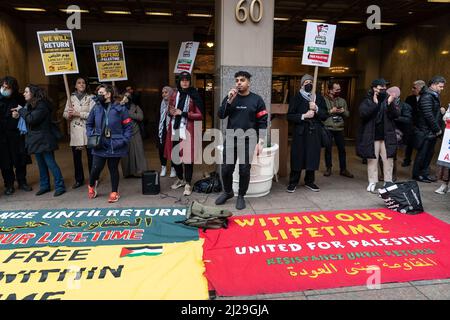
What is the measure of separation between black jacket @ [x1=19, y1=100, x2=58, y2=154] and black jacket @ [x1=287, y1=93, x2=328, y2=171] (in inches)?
150

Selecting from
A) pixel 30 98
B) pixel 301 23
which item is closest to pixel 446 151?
pixel 30 98

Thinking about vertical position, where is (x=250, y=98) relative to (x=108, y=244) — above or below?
above

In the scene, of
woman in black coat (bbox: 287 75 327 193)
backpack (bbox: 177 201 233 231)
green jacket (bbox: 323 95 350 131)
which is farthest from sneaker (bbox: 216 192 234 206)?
green jacket (bbox: 323 95 350 131)

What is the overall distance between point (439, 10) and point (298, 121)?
717 centimetres

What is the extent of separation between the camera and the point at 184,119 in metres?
5.93

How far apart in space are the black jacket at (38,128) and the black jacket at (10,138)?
1.39 ft

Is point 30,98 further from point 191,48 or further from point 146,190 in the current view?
point 191,48

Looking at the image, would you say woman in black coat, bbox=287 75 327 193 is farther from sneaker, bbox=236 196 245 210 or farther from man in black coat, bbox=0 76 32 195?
man in black coat, bbox=0 76 32 195

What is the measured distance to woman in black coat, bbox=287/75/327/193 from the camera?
19.5ft

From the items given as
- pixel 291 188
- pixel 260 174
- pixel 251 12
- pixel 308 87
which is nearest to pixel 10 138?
pixel 260 174

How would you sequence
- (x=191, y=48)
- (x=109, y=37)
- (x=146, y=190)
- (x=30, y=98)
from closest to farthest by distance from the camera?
(x=30, y=98) < (x=146, y=190) < (x=191, y=48) < (x=109, y=37)

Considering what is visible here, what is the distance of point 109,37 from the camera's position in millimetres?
12719

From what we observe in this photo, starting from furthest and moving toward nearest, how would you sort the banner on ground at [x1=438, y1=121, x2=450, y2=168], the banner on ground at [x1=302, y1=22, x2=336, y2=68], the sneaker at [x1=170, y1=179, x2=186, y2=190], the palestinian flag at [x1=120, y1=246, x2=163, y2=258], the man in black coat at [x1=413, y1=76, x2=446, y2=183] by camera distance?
the man in black coat at [x1=413, y1=76, x2=446, y2=183] → the sneaker at [x1=170, y1=179, x2=186, y2=190] → the banner on ground at [x1=302, y1=22, x2=336, y2=68] → the banner on ground at [x1=438, y1=121, x2=450, y2=168] → the palestinian flag at [x1=120, y1=246, x2=163, y2=258]

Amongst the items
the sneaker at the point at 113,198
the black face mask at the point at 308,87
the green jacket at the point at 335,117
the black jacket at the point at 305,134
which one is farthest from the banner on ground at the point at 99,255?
the green jacket at the point at 335,117
